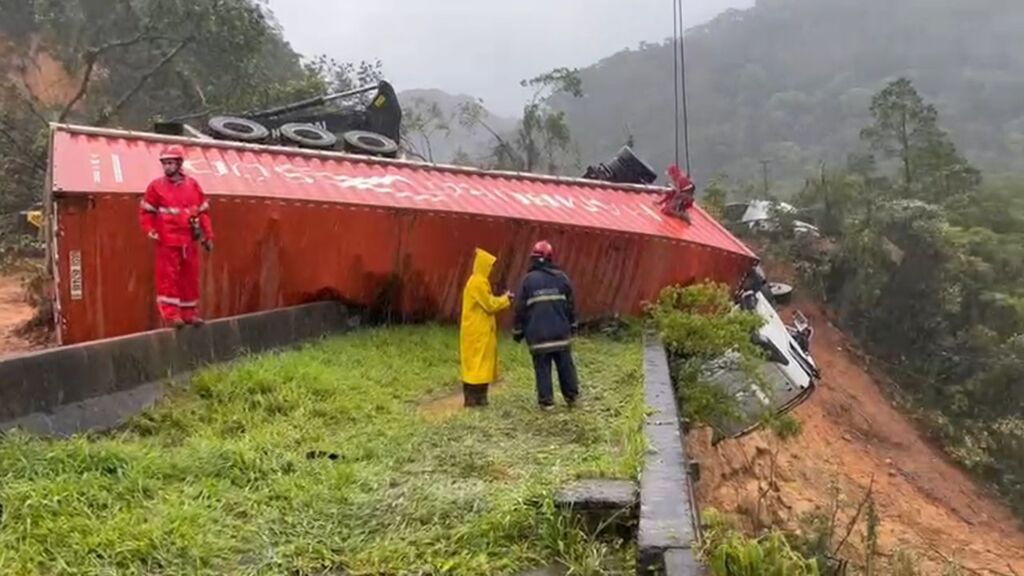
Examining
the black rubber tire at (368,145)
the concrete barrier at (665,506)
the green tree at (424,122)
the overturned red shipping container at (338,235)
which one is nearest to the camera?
the concrete barrier at (665,506)

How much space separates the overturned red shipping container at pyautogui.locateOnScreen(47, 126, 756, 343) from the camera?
27.3 ft

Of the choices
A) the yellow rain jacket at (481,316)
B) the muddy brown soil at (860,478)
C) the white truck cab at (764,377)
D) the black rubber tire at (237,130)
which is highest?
the black rubber tire at (237,130)

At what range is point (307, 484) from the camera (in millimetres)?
4660

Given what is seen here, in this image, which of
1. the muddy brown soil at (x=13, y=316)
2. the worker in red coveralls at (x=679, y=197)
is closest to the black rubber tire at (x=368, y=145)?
the worker in red coveralls at (x=679, y=197)

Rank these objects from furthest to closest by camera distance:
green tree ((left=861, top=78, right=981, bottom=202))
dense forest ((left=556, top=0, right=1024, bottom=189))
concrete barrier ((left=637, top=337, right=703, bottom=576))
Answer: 1. dense forest ((left=556, top=0, right=1024, bottom=189))
2. green tree ((left=861, top=78, right=981, bottom=202))
3. concrete barrier ((left=637, top=337, right=703, bottom=576))

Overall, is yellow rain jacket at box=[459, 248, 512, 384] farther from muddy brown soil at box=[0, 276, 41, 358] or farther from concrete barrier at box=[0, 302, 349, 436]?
muddy brown soil at box=[0, 276, 41, 358]

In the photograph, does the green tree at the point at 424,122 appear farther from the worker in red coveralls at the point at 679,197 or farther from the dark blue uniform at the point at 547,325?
the dark blue uniform at the point at 547,325

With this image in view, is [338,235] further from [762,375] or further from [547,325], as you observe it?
[762,375]

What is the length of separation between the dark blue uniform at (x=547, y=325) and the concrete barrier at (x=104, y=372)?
240 cm

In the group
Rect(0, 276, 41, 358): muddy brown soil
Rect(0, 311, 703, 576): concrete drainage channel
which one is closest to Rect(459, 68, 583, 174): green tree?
Rect(0, 276, 41, 358): muddy brown soil

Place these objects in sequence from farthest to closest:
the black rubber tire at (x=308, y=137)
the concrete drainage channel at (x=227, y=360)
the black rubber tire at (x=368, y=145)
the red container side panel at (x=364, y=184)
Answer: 1. the black rubber tire at (x=368, y=145)
2. the black rubber tire at (x=308, y=137)
3. the red container side panel at (x=364, y=184)
4. the concrete drainage channel at (x=227, y=360)

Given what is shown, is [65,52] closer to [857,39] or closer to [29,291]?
[29,291]

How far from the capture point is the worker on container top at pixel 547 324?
22.2 ft

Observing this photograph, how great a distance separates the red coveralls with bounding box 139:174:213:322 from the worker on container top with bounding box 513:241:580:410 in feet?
8.27
